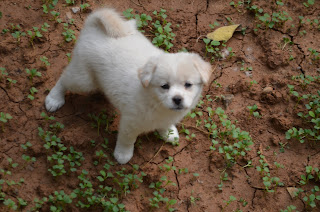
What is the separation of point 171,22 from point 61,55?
1549 mm

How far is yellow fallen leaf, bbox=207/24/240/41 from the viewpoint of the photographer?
16.9 ft

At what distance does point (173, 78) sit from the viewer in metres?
3.29

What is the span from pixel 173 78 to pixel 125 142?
979mm

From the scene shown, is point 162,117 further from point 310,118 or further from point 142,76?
point 310,118

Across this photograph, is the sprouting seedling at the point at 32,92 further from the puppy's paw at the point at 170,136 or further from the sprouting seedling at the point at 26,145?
the puppy's paw at the point at 170,136

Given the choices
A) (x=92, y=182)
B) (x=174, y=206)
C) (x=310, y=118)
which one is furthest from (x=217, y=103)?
(x=92, y=182)

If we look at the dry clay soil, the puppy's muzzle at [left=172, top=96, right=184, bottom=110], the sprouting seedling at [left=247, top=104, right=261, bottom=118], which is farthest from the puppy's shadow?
the sprouting seedling at [left=247, top=104, right=261, bottom=118]

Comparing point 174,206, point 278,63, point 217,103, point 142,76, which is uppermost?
point 142,76

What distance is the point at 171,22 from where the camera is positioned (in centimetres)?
532

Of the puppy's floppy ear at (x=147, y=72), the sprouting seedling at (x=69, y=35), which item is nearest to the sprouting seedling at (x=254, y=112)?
the puppy's floppy ear at (x=147, y=72)

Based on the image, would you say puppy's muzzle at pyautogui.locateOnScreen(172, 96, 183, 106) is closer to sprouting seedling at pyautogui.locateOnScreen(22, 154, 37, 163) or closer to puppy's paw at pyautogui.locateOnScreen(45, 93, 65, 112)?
sprouting seedling at pyautogui.locateOnScreen(22, 154, 37, 163)

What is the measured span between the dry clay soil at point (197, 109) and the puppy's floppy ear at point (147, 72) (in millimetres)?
1097

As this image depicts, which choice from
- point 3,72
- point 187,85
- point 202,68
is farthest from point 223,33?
point 3,72

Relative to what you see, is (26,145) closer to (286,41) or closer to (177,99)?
(177,99)
